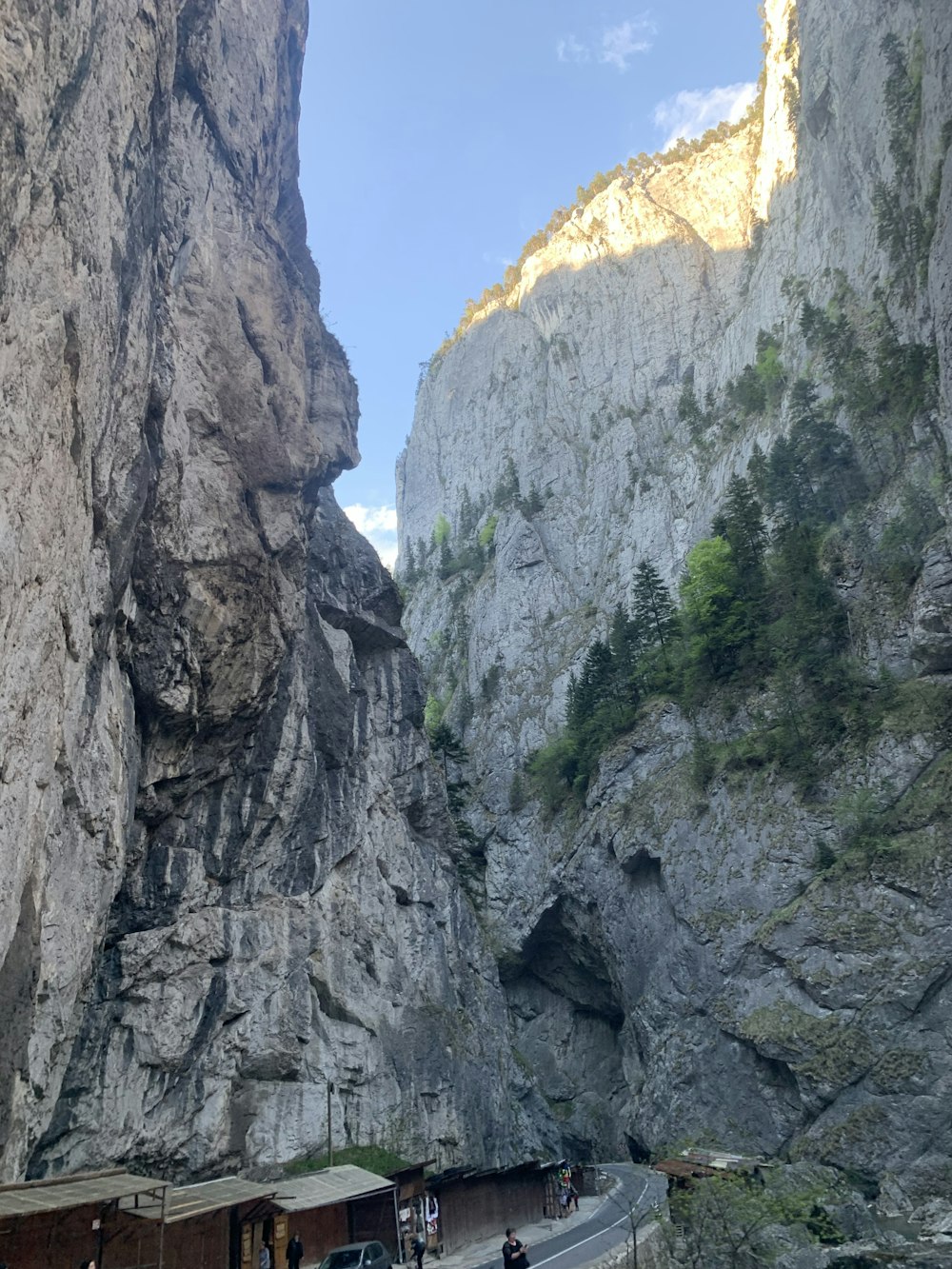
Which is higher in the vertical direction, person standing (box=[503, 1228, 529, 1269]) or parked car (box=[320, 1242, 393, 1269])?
person standing (box=[503, 1228, 529, 1269])

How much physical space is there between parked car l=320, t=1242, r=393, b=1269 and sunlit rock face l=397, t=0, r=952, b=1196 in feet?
63.1

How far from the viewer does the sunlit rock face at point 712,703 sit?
35.2 metres

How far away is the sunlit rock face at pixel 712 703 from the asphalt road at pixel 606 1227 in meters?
2.90

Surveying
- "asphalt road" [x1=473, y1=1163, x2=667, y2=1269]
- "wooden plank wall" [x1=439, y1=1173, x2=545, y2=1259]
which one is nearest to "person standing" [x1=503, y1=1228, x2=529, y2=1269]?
"asphalt road" [x1=473, y1=1163, x2=667, y2=1269]

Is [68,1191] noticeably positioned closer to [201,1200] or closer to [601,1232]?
[201,1200]

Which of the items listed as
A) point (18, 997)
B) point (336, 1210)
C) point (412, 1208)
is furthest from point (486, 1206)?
point (18, 997)

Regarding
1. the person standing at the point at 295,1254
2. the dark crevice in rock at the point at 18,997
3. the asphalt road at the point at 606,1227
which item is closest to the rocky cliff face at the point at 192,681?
the dark crevice in rock at the point at 18,997

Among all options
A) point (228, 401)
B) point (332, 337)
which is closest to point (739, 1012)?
point (228, 401)

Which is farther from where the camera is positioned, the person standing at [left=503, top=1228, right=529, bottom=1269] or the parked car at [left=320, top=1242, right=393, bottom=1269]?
the parked car at [left=320, top=1242, right=393, bottom=1269]

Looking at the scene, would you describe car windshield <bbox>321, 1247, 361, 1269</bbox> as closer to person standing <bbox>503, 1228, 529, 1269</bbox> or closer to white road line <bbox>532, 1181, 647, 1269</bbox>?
person standing <bbox>503, 1228, 529, 1269</bbox>

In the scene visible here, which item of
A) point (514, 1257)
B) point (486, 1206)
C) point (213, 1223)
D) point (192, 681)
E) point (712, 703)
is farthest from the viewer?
point (712, 703)

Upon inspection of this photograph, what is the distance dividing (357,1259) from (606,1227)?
12.3m

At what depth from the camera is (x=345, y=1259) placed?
67.6ft

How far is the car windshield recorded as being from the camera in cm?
2044
